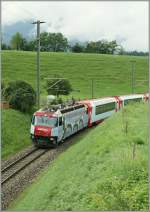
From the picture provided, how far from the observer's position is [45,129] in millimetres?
34906

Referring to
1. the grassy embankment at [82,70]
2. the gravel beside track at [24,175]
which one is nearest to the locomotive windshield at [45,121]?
the gravel beside track at [24,175]

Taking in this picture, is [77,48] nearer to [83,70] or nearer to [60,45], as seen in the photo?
[60,45]

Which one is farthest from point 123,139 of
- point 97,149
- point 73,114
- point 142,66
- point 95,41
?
point 95,41

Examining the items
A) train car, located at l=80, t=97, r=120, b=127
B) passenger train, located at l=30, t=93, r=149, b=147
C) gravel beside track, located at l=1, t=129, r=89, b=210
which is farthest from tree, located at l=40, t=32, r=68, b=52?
gravel beside track, located at l=1, t=129, r=89, b=210

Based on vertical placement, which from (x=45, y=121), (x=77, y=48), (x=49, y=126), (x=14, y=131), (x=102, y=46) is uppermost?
(x=102, y=46)

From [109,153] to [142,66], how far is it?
110827 mm

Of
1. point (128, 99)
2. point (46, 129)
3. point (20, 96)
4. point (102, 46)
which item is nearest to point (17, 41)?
point (102, 46)

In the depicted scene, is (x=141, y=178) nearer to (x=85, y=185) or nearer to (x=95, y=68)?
(x=85, y=185)

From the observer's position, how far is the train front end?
113 feet

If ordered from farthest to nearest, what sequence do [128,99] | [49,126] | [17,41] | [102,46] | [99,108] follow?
[102,46] < [17,41] < [128,99] < [99,108] < [49,126]

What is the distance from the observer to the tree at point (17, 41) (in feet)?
528

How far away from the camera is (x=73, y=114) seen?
3919cm

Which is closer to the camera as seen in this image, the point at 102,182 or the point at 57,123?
the point at 102,182

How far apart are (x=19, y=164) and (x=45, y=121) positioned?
6.50 meters
